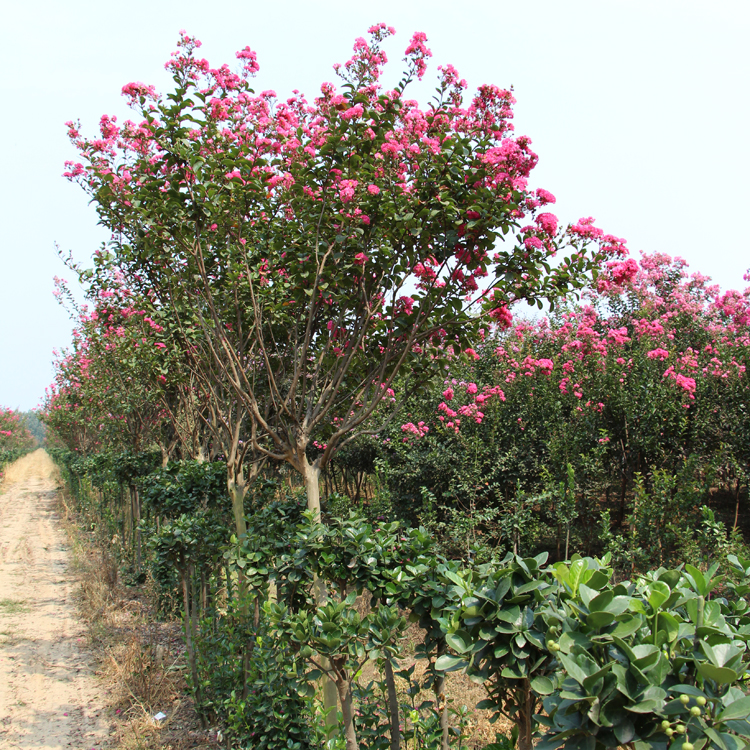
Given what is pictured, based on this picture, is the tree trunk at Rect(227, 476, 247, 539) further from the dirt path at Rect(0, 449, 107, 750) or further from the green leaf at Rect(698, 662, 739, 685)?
the green leaf at Rect(698, 662, 739, 685)

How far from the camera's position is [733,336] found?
9.01 meters

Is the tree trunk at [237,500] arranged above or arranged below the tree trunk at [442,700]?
above

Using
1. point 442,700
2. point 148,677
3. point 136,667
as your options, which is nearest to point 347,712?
point 442,700

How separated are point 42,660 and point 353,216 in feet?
17.8

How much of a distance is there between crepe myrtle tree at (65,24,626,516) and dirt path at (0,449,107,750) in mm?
2860

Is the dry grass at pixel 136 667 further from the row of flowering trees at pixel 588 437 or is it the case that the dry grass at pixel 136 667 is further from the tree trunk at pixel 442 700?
the row of flowering trees at pixel 588 437

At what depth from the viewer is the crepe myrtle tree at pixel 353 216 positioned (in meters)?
3.11

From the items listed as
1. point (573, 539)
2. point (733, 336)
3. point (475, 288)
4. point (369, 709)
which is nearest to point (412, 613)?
point (369, 709)

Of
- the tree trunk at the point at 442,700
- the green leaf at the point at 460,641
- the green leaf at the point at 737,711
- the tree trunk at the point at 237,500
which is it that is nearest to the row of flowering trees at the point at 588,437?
the tree trunk at the point at 237,500

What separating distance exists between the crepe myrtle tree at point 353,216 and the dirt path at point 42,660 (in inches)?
113

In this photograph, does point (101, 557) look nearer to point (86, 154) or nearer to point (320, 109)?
point (86, 154)

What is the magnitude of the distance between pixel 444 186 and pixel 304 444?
172cm

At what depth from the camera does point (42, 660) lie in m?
5.61

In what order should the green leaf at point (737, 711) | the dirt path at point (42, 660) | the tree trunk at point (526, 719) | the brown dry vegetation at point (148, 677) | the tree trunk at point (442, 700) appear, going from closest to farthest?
the green leaf at point (737, 711)
the tree trunk at point (526, 719)
the tree trunk at point (442, 700)
the brown dry vegetation at point (148, 677)
the dirt path at point (42, 660)
